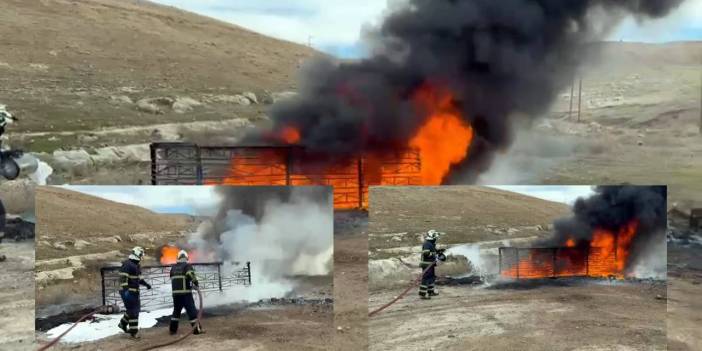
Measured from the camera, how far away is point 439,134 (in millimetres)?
21922

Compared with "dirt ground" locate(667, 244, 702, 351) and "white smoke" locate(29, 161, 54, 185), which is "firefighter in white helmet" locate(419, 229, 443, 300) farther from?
"white smoke" locate(29, 161, 54, 185)

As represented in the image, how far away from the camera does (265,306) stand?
39.9 feet

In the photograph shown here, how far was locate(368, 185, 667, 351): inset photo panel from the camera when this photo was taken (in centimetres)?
1231

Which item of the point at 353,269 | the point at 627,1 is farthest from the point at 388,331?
the point at 627,1

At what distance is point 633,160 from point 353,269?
80.3 feet

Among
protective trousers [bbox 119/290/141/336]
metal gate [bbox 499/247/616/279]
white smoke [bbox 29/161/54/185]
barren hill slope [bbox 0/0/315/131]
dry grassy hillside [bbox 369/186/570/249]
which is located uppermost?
barren hill slope [bbox 0/0/315/131]

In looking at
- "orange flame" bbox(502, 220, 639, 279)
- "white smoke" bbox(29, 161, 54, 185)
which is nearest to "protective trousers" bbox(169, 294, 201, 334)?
"orange flame" bbox(502, 220, 639, 279)

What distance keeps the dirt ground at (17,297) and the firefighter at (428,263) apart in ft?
24.0

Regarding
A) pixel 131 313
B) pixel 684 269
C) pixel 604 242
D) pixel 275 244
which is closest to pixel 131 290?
pixel 131 313

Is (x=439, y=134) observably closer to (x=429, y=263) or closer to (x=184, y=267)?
(x=429, y=263)

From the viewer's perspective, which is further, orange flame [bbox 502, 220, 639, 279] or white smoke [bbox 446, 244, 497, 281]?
orange flame [bbox 502, 220, 639, 279]

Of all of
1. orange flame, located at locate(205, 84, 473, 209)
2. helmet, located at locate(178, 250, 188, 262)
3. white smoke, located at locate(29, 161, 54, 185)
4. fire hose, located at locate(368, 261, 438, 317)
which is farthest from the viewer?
white smoke, located at locate(29, 161, 54, 185)

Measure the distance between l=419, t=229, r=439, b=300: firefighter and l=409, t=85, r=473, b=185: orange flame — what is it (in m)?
8.81

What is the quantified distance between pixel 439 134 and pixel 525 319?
33.3ft
